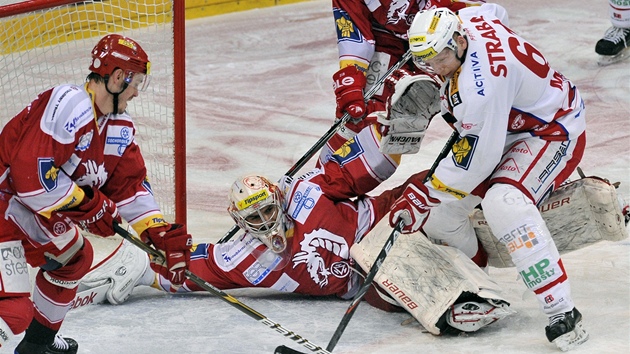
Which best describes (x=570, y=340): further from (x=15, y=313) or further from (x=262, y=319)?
(x=15, y=313)

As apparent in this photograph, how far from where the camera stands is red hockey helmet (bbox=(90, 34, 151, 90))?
11.5 feet

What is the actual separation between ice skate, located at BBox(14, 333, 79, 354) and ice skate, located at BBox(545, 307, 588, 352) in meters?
1.55

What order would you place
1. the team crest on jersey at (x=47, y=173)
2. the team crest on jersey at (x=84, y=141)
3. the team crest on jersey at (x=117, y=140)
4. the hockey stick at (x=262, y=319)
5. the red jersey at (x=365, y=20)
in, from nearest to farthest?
1. the team crest on jersey at (x=47, y=173)
2. the team crest on jersey at (x=84, y=141)
3. the team crest on jersey at (x=117, y=140)
4. the hockey stick at (x=262, y=319)
5. the red jersey at (x=365, y=20)

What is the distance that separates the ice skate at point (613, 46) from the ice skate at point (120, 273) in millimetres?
3584

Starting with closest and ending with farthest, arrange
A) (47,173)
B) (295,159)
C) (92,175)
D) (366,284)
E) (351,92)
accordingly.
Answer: (47,173) < (92,175) < (366,284) < (351,92) < (295,159)

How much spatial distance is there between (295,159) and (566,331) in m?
2.33

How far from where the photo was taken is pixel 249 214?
4.13 metres

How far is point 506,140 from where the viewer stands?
405 centimetres

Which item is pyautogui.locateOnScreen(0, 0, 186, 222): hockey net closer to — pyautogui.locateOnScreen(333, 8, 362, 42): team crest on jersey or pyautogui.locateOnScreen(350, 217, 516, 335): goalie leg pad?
pyautogui.locateOnScreen(333, 8, 362, 42): team crest on jersey

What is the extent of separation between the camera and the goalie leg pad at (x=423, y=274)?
13.1ft

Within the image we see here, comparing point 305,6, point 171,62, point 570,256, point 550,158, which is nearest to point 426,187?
point 550,158

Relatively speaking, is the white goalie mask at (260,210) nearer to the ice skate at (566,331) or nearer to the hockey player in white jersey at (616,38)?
the ice skate at (566,331)

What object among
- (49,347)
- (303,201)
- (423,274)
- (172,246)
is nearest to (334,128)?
(303,201)

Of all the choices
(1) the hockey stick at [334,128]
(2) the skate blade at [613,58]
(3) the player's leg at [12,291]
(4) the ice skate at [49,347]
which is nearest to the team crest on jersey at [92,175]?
(3) the player's leg at [12,291]
